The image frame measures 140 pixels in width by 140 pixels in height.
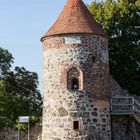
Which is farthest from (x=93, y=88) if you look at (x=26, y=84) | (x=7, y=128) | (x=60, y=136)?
(x=26, y=84)

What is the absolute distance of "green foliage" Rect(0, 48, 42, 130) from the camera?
3225cm

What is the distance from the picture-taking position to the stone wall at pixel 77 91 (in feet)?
82.9

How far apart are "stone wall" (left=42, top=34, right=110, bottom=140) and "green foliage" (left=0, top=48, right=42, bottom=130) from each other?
5.71m

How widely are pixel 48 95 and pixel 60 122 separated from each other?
158cm

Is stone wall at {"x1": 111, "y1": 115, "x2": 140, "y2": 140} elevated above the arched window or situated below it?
below

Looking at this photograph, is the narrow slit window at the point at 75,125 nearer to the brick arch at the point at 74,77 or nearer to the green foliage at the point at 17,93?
the brick arch at the point at 74,77

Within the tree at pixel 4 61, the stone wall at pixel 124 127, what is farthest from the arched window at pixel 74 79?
the tree at pixel 4 61

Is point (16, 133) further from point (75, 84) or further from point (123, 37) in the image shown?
point (123, 37)

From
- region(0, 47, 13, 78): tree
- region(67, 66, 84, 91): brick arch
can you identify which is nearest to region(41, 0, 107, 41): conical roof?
region(67, 66, 84, 91): brick arch

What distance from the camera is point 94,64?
2584 cm

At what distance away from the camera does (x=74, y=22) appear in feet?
87.0

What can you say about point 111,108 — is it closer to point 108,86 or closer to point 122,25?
point 108,86

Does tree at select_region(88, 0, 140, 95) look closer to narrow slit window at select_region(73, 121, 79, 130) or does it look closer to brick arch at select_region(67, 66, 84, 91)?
brick arch at select_region(67, 66, 84, 91)

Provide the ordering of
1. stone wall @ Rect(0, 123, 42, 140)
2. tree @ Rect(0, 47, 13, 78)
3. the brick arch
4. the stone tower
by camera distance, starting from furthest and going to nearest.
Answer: tree @ Rect(0, 47, 13, 78)
stone wall @ Rect(0, 123, 42, 140)
the brick arch
the stone tower
